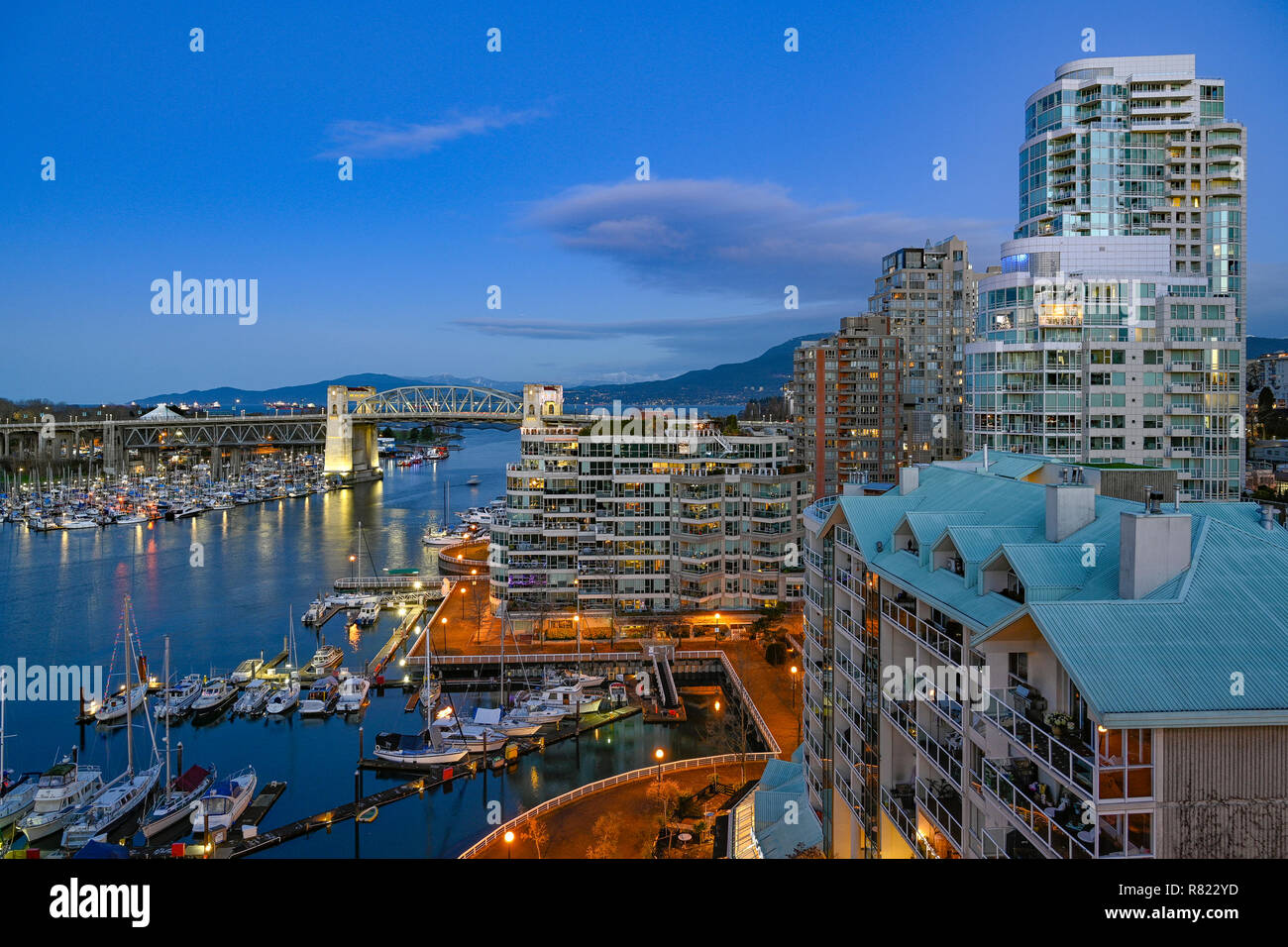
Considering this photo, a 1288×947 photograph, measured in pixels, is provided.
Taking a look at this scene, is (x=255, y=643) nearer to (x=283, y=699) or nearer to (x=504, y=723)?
(x=283, y=699)

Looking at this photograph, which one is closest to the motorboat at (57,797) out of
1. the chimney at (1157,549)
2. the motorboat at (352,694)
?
the motorboat at (352,694)

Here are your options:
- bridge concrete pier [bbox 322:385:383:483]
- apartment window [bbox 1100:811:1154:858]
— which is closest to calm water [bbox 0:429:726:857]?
apartment window [bbox 1100:811:1154:858]

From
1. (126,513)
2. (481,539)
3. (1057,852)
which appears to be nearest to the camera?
(1057,852)

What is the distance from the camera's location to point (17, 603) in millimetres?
21594

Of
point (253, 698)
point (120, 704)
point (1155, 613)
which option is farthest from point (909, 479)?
point (120, 704)

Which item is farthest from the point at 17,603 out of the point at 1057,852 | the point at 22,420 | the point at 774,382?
the point at 774,382

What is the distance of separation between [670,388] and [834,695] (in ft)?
229

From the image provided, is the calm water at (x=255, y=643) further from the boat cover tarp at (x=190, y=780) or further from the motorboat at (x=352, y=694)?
the boat cover tarp at (x=190, y=780)

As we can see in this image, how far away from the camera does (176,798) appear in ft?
37.3

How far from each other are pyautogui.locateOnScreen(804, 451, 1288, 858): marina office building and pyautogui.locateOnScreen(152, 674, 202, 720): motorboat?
1186 centimetres

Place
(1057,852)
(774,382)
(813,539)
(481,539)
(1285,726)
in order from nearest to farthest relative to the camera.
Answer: (1285,726) < (1057,852) < (813,539) < (481,539) < (774,382)

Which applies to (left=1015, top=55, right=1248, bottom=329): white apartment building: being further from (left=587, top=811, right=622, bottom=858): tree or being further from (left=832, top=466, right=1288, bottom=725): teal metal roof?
(left=587, top=811, right=622, bottom=858): tree
